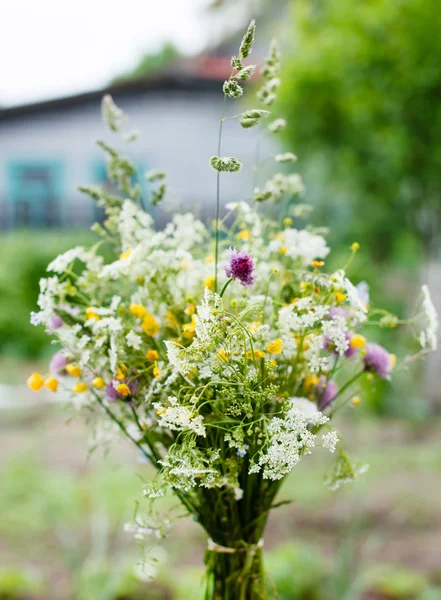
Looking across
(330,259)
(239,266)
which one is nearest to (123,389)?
(239,266)

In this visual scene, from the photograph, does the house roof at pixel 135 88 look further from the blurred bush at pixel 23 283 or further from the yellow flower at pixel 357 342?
the yellow flower at pixel 357 342

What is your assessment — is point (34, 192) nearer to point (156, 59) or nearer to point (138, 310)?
point (156, 59)

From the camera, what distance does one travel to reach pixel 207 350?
2.79 feet

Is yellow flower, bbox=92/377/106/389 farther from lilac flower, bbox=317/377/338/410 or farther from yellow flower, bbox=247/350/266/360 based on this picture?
lilac flower, bbox=317/377/338/410

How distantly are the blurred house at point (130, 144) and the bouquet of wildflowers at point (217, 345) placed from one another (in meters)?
7.90

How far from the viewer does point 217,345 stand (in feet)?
2.85

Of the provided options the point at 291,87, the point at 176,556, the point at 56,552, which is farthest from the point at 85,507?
the point at 291,87

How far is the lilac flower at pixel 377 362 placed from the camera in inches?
43.6

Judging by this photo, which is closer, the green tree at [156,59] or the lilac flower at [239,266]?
the lilac flower at [239,266]

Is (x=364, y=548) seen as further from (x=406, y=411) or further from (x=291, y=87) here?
(x=291, y=87)

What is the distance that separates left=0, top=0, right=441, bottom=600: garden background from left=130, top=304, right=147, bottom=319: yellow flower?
233mm

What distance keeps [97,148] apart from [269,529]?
6753 millimetres

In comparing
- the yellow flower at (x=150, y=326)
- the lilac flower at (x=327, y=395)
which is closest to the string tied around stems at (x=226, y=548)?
the lilac flower at (x=327, y=395)

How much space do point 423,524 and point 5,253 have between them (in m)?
5.45
